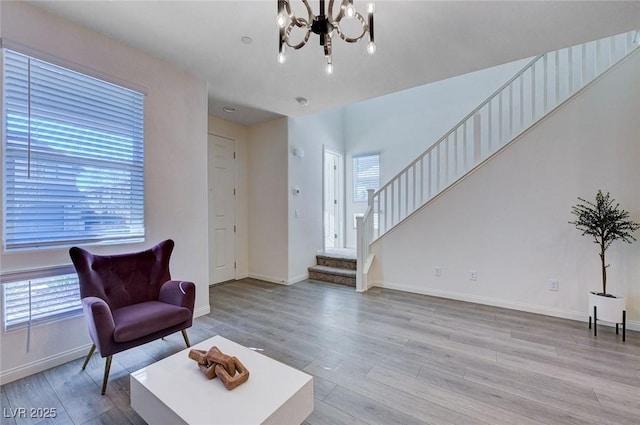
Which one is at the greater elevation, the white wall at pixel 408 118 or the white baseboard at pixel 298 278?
the white wall at pixel 408 118

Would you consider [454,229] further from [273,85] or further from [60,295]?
[60,295]

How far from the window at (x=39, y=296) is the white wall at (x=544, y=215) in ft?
12.6

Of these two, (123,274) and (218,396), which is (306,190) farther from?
(218,396)

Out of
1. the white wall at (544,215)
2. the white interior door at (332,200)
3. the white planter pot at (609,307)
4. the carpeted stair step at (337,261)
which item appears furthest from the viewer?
the white interior door at (332,200)

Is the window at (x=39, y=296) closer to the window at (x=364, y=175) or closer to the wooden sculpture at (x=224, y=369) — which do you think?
the wooden sculpture at (x=224, y=369)

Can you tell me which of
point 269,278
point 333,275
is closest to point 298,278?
point 269,278

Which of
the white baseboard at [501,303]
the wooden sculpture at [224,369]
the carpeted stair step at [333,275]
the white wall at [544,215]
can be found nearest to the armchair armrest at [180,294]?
the wooden sculpture at [224,369]

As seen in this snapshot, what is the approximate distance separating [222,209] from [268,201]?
0.77 m

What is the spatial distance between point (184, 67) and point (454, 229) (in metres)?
3.78

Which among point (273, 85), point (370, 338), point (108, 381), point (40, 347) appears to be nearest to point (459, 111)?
point (273, 85)

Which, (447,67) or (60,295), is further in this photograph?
(447,67)

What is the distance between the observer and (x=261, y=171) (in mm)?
4695

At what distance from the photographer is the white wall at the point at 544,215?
2.75 m

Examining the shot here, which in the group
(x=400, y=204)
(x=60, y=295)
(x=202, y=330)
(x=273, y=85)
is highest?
(x=273, y=85)
